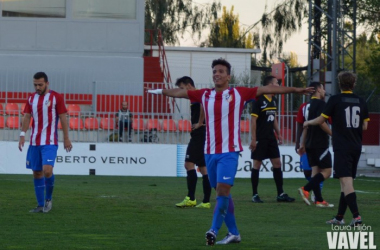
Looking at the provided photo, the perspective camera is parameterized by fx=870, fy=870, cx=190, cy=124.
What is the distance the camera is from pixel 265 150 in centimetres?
1478

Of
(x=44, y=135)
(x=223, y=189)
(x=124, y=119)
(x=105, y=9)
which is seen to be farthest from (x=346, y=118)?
(x=105, y=9)

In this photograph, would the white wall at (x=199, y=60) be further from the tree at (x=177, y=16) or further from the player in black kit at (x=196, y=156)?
the player in black kit at (x=196, y=156)

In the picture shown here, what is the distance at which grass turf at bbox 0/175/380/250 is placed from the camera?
345 inches

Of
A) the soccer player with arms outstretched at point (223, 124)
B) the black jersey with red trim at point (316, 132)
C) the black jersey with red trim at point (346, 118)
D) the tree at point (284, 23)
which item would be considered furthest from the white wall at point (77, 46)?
the soccer player with arms outstretched at point (223, 124)

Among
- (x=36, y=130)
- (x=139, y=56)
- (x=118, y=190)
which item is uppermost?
(x=139, y=56)

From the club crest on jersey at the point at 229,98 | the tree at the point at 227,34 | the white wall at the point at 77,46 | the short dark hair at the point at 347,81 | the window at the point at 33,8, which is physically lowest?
the club crest on jersey at the point at 229,98

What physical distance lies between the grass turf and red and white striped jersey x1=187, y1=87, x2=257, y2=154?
100 cm

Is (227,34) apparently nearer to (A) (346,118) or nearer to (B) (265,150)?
(B) (265,150)

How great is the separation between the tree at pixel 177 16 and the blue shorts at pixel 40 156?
39362 mm

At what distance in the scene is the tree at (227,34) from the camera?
5206 centimetres

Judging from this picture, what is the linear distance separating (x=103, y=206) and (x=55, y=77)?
17778mm

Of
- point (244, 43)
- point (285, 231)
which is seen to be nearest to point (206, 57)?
point (244, 43)

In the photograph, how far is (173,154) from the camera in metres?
25.3

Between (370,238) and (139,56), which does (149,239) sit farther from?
(139,56)
